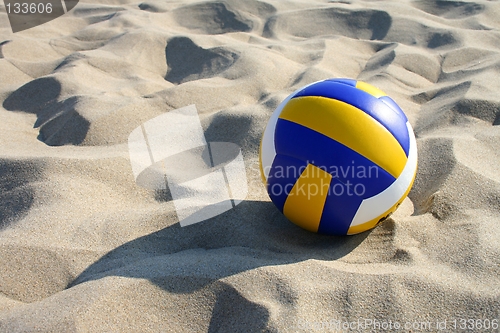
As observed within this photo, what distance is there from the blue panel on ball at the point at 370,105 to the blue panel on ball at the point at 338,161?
21cm

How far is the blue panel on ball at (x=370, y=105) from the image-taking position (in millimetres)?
2330

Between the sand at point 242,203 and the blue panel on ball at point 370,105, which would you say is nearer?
the sand at point 242,203

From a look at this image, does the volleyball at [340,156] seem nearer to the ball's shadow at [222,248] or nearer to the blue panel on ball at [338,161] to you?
the blue panel on ball at [338,161]

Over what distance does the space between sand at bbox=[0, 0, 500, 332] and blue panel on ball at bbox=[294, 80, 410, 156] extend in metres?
0.54

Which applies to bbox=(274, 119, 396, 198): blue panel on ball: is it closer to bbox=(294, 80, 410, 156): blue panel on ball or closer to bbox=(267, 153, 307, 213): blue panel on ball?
bbox=(267, 153, 307, 213): blue panel on ball

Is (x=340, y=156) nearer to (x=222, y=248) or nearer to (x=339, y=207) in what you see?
(x=339, y=207)

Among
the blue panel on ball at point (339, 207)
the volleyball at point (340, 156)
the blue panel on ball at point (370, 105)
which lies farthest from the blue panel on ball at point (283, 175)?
the blue panel on ball at point (370, 105)

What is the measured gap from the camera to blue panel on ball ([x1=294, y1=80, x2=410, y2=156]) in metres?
2.33

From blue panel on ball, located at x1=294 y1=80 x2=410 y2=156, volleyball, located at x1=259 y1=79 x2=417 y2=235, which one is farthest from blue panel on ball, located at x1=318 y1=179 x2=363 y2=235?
blue panel on ball, located at x1=294 y1=80 x2=410 y2=156

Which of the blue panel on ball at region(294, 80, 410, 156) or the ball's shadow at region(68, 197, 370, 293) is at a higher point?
the blue panel on ball at region(294, 80, 410, 156)

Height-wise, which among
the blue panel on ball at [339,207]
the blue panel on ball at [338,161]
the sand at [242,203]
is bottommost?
the sand at [242,203]

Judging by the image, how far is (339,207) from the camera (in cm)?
235

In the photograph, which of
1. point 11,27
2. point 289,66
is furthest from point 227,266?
point 11,27

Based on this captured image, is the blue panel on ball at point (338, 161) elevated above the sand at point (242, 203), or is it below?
above
